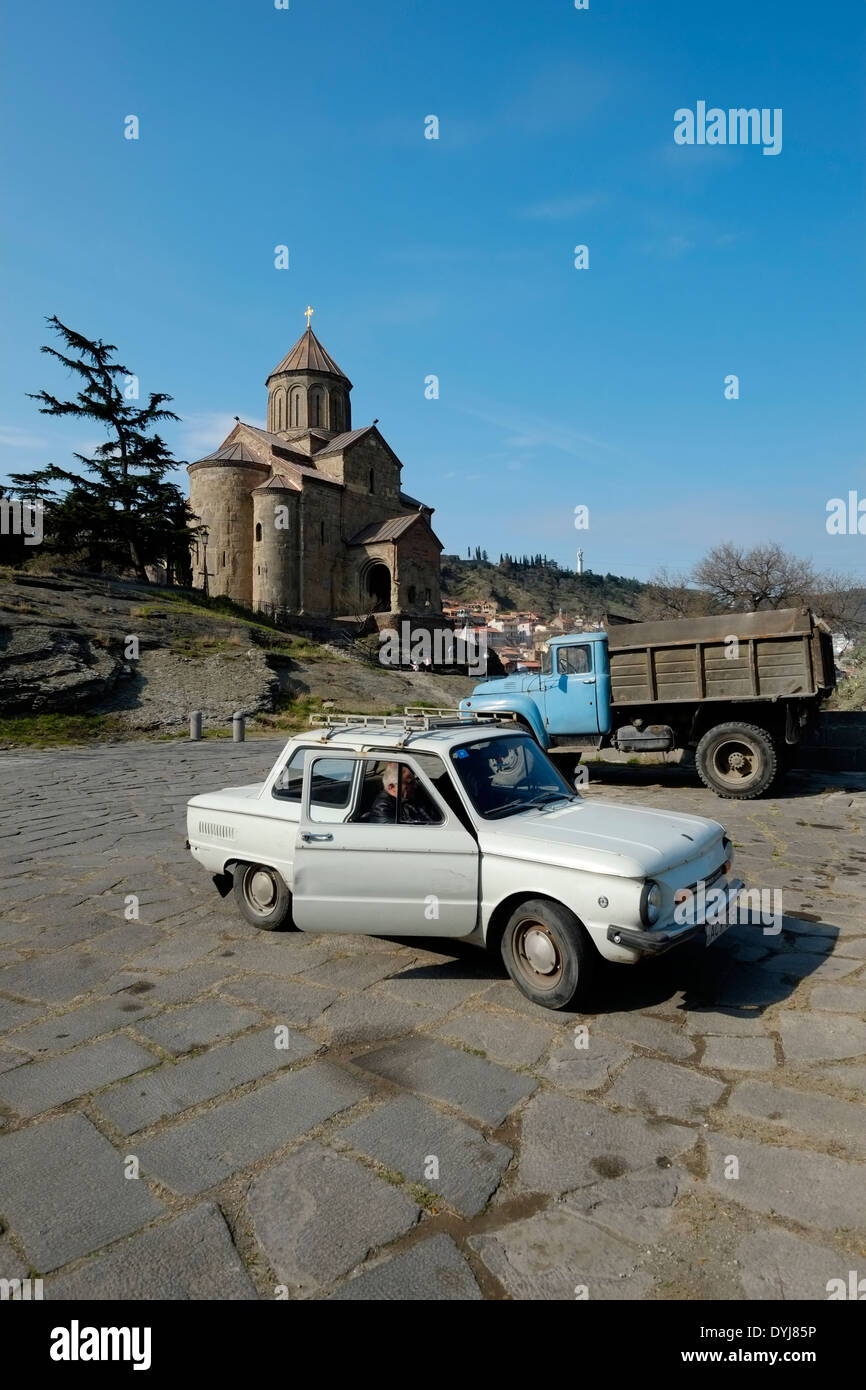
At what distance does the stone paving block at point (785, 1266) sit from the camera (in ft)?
6.79

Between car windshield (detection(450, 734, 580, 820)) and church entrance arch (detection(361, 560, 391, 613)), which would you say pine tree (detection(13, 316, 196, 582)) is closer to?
church entrance arch (detection(361, 560, 391, 613))

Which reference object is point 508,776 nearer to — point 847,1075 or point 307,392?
point 847,1075

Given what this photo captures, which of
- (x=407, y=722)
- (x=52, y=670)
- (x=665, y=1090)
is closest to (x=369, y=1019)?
(x=665, y=1090)

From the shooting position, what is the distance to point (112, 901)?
18.7ft

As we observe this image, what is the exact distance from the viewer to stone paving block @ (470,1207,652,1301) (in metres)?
2.08

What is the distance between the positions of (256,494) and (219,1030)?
40550 millimetres

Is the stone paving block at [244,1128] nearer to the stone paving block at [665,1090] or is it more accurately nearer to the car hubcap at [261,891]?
the stone paving block at [665,1090]

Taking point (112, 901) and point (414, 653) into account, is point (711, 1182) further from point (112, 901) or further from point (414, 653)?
point (414, 653)

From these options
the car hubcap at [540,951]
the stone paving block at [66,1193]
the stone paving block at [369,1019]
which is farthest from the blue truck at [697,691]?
the stone paving block at [66,1193]

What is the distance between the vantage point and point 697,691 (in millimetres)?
9953

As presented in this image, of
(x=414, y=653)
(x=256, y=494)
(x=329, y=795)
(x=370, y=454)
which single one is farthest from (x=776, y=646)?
(x=370, y=454)

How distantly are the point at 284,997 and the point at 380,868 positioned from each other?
84 centimetres

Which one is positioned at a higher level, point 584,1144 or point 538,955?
point 538,955

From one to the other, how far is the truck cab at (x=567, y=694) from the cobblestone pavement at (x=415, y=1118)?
5.60 m
